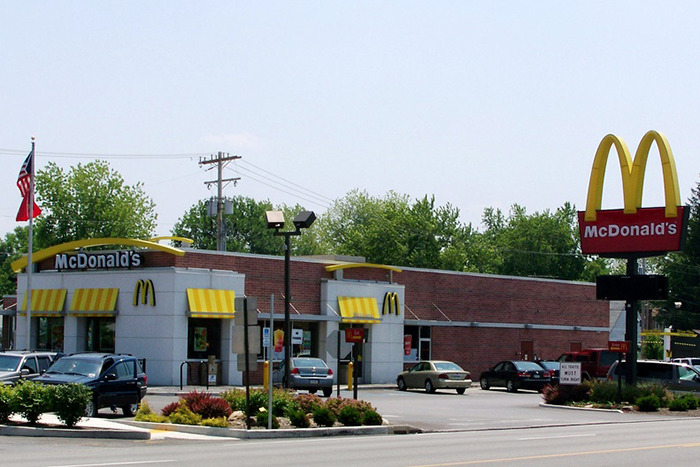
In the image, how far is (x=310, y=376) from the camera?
36938mm

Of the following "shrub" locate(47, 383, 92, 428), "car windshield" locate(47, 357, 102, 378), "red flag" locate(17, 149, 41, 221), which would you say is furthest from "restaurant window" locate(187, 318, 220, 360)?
"shrub" locate(47, 383, 92, 428)

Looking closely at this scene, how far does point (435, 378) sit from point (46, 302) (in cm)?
1626

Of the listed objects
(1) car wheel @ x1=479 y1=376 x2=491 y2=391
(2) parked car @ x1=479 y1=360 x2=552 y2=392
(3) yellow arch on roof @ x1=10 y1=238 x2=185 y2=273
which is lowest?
(1) car wheel @ x1=479 y1=376 x2=491 y2=391

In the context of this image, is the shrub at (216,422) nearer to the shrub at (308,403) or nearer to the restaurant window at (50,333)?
the shrub at (308,403)

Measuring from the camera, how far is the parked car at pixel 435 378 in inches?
1692

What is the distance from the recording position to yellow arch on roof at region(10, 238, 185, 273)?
39938 millimetres

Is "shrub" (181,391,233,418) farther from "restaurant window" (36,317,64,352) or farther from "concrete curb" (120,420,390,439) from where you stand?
"restaurant window" (36,317,64,352)

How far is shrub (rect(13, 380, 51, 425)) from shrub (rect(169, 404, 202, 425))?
333 centimetres

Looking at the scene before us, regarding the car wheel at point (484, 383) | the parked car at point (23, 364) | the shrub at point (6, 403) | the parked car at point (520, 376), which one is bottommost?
the car wheel at point (484, 383)

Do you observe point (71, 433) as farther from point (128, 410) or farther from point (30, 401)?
point (128, 410)

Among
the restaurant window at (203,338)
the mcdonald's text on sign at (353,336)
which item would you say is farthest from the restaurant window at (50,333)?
the mcdonald's text on sign at (353,336)

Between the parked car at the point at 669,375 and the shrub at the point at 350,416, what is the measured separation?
16097 mm

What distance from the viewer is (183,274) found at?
3953 centimetres

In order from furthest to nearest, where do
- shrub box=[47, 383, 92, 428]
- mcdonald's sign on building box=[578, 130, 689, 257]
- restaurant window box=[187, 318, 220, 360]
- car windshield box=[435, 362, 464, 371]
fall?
car windshield box=[435, 362, 464, 371]
restaurant window box=[187, 318, 220, 360]
mcdonald's sign on building box=[578, 130, 689, 257]
shrub box=[47, 383, 92, 428]
